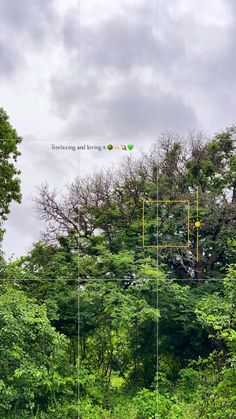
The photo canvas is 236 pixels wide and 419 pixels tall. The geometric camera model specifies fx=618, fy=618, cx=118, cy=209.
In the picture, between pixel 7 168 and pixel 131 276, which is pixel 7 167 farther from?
pixel 131 276

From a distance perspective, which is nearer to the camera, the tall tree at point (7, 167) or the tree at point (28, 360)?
the tree at point (28, 360)

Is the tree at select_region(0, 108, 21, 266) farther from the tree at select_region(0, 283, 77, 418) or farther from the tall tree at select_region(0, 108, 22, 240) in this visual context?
the tree at select_region(0, 283, 77, 418)

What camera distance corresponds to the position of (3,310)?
4.51 metres

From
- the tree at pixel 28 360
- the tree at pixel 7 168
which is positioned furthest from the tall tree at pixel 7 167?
the tree at pixel 28 360

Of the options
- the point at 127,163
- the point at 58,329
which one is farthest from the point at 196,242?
the point at 58,329

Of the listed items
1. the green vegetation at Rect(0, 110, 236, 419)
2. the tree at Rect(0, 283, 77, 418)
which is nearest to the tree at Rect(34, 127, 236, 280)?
the green vegetation at Rect(0, 110, 236, 419)

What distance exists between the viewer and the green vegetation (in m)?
5.35

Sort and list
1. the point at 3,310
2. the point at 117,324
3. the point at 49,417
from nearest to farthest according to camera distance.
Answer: the point at 3,310, the point at 49,417, the point at 117,324

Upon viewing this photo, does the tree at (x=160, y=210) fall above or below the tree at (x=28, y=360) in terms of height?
above

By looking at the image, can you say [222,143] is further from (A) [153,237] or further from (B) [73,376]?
→ (B) [73,376]

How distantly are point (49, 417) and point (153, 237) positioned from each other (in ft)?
5.80

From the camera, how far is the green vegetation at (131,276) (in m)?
5.35

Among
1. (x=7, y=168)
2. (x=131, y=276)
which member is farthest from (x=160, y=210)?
(x=7, y=168)

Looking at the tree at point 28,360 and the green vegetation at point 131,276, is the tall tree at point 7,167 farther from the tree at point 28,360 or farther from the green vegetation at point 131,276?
the tree at point 28,360
